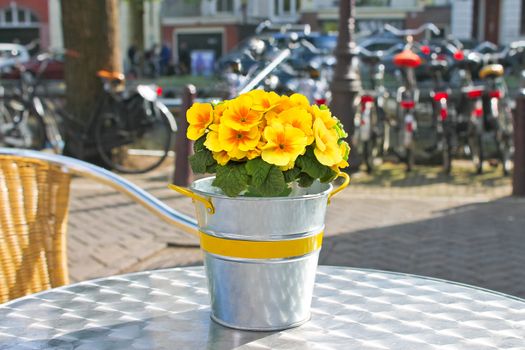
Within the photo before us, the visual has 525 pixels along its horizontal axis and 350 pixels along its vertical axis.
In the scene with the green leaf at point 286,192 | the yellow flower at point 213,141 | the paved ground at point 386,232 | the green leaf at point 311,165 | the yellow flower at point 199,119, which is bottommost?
the paved ground at point 386,232

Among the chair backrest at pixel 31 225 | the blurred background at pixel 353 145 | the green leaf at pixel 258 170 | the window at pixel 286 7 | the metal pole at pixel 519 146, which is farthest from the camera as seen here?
the window at pixel 286 7

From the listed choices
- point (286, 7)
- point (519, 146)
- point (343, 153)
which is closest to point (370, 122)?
point (519, 146)

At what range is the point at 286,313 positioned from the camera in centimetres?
168

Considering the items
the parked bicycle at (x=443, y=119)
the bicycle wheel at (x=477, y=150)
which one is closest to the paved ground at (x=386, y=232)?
the bicycle wheel at (x=477, y=150)

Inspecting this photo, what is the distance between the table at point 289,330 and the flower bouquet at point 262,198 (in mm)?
81

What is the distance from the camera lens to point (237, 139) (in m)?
1.62

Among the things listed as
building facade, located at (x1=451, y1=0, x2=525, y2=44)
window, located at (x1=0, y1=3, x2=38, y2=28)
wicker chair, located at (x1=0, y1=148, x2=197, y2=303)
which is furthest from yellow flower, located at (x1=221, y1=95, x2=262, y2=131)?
window, located at (x1=0, y1=3, x2=38, y2=28)

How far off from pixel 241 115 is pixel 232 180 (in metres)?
0.13

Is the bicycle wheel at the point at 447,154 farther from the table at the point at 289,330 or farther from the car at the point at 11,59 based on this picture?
the table at the point at 289,330

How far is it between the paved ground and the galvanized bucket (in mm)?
2802

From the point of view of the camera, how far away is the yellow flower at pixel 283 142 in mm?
1588

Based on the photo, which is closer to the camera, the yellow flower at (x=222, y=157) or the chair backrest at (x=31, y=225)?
the yellow flower at (x=222, y=157)

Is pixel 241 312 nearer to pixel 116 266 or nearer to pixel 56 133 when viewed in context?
pixel 116 266

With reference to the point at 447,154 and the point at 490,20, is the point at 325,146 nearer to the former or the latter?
the point at 447,154
